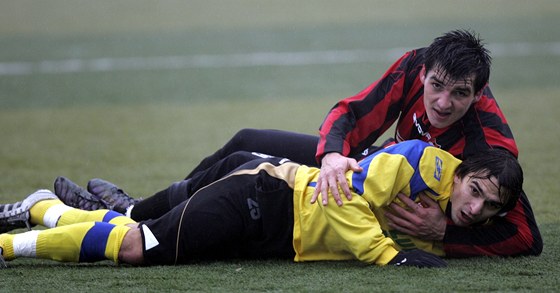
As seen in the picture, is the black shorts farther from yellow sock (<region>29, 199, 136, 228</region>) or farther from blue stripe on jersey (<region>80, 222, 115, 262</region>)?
yellow sock (<region>29, 199, 136, 228</region>)

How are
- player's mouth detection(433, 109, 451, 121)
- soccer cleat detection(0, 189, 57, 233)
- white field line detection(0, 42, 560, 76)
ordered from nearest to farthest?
player's mouth detection(433, 109, 451, 121)
soccer cleat detection(0, 189, 57, 233)
white field line detection(0, 42, 560, 76)

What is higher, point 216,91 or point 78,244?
point 216,91

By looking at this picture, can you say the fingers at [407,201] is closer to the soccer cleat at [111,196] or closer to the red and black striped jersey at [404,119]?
the red and black striped jersey at [404,119]

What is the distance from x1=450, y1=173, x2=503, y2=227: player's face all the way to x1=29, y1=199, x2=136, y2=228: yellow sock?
1569mm

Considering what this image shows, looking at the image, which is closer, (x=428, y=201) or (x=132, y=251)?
(x=132, y=251)

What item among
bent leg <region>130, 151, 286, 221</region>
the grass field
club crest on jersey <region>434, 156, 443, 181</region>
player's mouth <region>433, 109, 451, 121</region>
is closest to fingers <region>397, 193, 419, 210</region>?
club crest on jersey <region>434, 156, 443, 181</region>

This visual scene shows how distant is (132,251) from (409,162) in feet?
4.28

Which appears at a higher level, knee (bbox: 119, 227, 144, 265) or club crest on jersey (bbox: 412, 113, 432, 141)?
club crest on jersey (bbox: 412, 113, 432, 141)

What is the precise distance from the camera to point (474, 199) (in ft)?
12.9

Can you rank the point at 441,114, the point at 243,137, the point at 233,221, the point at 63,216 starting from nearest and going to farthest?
the point at 233,221 → the point at 441,114 → the point at 63,216 → the point at 243,137

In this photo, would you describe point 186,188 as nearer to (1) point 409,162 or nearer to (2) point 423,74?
(1) point 409,162

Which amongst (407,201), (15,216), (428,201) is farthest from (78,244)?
(428,201)

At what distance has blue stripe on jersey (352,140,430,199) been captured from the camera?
3.93m

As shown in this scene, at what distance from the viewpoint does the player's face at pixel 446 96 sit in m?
4.17
